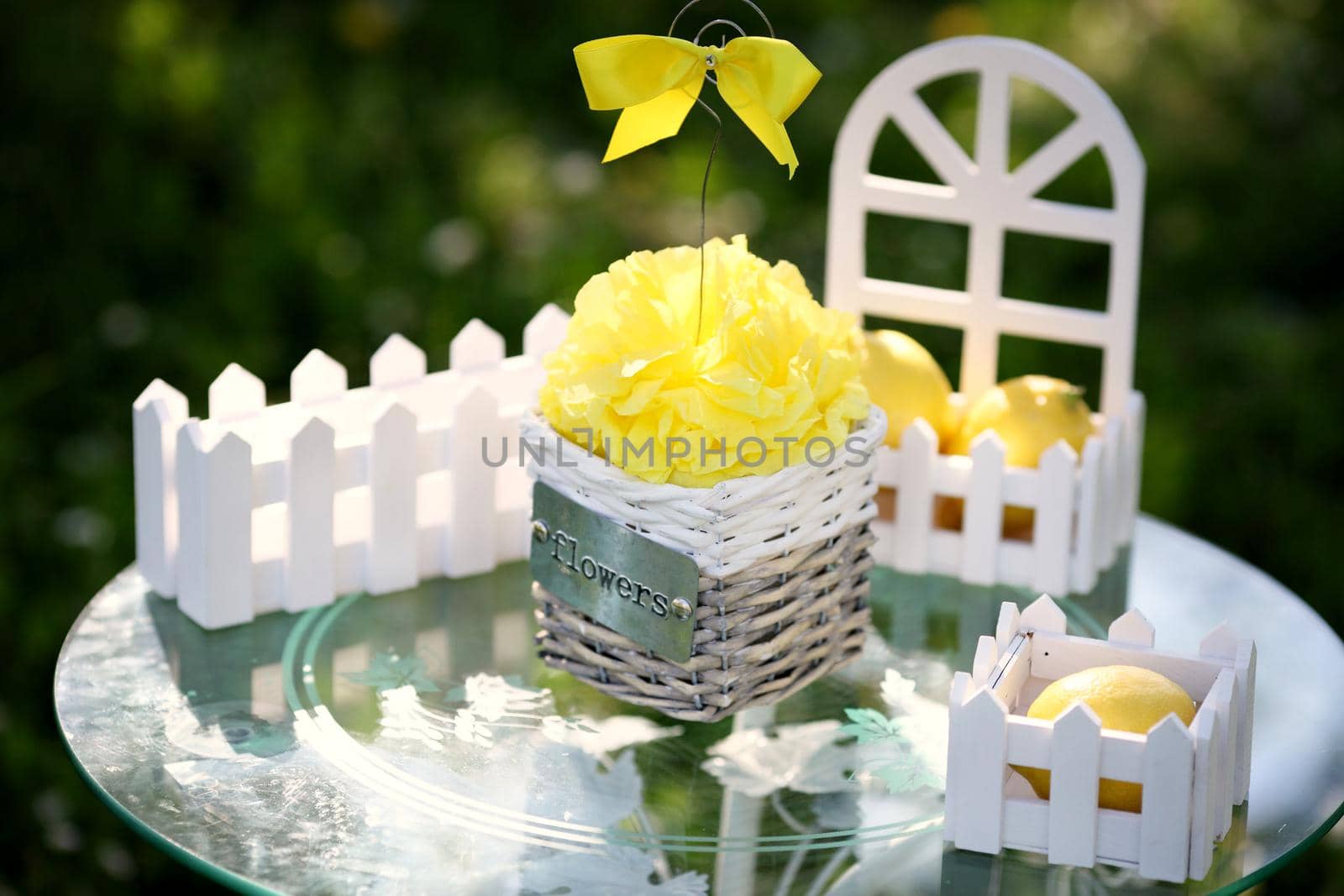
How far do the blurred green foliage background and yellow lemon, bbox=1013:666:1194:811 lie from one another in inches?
62.2

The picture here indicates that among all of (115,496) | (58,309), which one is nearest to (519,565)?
(115,496)

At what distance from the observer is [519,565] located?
195 cm

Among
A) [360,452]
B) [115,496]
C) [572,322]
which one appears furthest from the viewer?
[115,496]

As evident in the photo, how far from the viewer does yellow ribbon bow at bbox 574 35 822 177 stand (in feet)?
4.98

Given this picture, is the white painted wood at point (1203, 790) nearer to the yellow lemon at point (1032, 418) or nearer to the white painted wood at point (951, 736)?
the white painted wood at point (951, 736)

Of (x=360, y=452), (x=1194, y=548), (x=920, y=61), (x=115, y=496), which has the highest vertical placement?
(x=920, y=61)

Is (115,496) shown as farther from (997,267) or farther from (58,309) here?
(997,267)

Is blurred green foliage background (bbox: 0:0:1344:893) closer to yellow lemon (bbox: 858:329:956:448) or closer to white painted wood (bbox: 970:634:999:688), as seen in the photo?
yellow lemon (bbox: 858:329:956:448)

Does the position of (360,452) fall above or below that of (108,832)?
above

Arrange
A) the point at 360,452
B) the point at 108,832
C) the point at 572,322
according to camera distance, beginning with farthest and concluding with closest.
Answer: the point at 108,832 → the point at 360,452 → the point at 572,322

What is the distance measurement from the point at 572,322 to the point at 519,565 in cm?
43

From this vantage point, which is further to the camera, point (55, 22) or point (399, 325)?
point (55, 22)

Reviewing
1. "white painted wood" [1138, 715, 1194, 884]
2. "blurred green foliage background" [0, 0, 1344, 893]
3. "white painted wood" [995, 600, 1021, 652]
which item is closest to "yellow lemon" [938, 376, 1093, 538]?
"white painted wood" [995, 600, 1021, 652]

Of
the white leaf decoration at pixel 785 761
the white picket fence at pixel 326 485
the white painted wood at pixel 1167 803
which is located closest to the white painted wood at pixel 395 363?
the white picket fence at pixel 326 485
